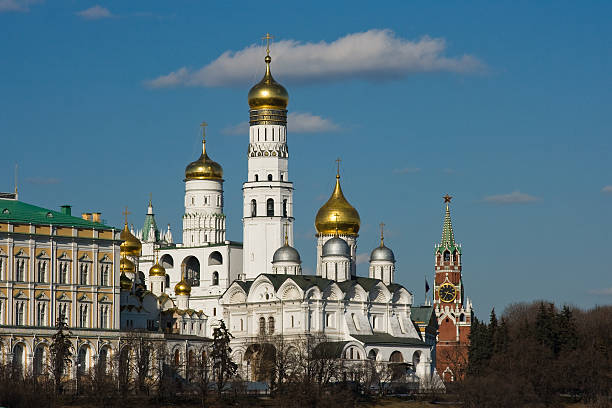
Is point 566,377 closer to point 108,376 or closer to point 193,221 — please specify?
point 108,376

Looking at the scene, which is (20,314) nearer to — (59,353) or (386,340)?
(59,353)

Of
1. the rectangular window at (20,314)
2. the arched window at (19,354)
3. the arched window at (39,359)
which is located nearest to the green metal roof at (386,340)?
the arched window at (39,359)

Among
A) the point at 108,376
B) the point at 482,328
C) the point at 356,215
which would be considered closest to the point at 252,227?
the point at 356,215

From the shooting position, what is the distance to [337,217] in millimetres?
106188

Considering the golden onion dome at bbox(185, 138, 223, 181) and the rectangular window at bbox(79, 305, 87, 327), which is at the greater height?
the golden onion dome at bbox(185, 138, 223, 181)

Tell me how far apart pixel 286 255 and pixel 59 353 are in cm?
2592

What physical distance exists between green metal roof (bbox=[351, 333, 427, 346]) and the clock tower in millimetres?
27871

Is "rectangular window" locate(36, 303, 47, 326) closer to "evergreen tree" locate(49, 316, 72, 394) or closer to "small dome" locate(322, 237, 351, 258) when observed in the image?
"evergreen tree" locate(49, 316, 72, 394)

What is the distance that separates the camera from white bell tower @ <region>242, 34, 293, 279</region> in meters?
105

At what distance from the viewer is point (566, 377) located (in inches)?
3388

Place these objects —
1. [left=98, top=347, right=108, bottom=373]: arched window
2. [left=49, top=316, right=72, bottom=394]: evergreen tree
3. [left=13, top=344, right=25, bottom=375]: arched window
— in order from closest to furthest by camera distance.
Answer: [left=49, top=316, right=72, bottom=394]: evergreen tree, [left=13, top=344, right=25, bottom=375]: arched window, [left=98, top=347, right=108, bottom=373]: arched window

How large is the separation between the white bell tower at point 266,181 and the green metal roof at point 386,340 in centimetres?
967

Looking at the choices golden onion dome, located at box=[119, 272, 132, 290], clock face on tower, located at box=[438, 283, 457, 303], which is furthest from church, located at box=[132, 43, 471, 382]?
clock face on tower, located at box=[438, 283, 457, 303]

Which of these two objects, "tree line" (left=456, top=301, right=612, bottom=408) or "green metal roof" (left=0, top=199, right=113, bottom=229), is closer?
"tree line" (left=456, top=301, right=612, bottom=408)
